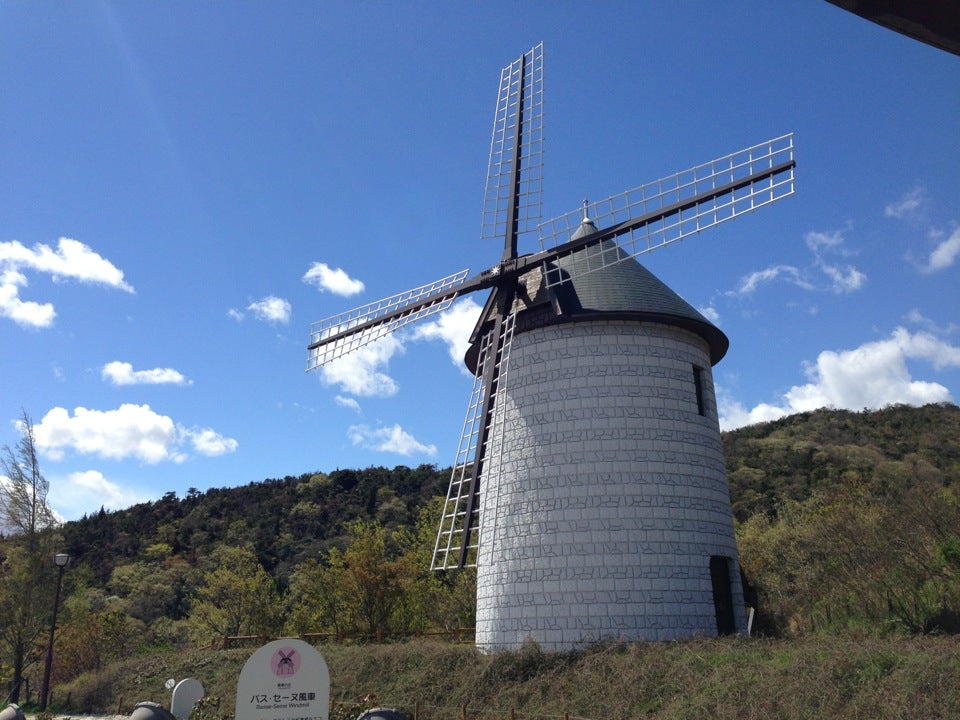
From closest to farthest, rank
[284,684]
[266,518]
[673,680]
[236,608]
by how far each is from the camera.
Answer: [284,684] → [673,680] → [236,608] → [266,518]

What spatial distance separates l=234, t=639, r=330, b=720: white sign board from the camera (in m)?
7.14

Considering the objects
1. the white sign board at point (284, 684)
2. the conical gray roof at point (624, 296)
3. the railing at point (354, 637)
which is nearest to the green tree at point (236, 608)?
the railing at point (354, 637)

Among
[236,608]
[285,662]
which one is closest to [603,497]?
[285,662]

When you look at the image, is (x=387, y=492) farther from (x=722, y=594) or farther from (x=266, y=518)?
(x=722, y=594)

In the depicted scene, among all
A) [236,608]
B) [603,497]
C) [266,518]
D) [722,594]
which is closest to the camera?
[603,497]

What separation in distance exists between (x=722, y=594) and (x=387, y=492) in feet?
170

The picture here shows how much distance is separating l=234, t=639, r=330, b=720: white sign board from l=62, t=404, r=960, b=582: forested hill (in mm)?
37640

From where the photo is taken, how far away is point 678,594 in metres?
14.9

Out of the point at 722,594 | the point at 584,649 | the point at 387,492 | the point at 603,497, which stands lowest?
the point at 584,649

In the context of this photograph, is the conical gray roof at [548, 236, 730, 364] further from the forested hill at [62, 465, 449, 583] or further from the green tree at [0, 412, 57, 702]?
the forested hill at [62, 465, 449, 583]

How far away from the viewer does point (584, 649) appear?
47.6ft

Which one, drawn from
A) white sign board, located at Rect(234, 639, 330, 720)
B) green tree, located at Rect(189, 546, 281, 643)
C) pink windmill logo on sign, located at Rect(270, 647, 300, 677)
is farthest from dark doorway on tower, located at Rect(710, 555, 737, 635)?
green tree, located at Rect(189, 546, 281, 643)

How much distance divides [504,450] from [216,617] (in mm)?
24132

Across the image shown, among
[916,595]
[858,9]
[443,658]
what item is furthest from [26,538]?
[858,9]
